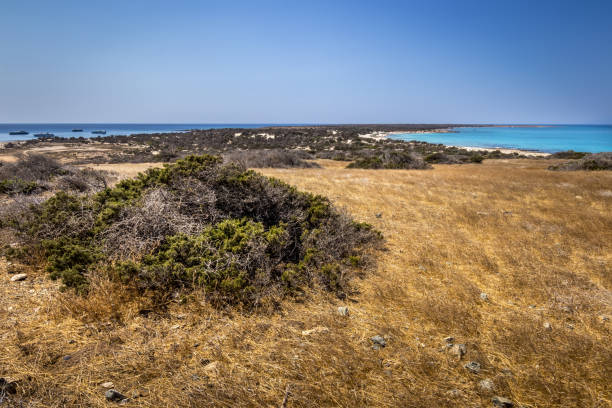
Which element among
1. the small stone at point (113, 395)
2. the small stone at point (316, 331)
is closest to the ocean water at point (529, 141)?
the small stone at point (316, 331)

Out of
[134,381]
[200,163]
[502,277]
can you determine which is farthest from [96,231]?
[502,277]

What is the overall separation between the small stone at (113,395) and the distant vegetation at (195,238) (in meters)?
1.33

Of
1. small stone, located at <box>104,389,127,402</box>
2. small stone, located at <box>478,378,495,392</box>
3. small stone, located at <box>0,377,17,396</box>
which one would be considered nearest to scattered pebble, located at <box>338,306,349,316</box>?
small stone, located at <box>478,378,495,392</box>

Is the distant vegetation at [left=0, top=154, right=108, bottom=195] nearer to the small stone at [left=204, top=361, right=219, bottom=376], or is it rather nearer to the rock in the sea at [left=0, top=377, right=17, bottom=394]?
the rock in the sea at [left=0, top=377, right=17, bottom=394]

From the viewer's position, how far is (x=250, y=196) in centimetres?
564

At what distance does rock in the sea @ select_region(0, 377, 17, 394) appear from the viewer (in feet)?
7.23

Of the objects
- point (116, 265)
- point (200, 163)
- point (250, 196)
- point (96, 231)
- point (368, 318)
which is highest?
point (200, 163)

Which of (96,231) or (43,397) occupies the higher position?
(96,231)

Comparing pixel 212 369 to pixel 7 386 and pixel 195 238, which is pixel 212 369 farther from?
pixel 195 238

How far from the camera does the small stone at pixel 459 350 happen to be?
2.97 metres

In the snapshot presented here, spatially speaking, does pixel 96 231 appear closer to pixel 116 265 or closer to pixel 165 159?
pixel 116 265

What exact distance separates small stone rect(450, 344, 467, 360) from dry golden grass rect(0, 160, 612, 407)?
0.06 meters

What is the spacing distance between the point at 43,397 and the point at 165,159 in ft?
83.2

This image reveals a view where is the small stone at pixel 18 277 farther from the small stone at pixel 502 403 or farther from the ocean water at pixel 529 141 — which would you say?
the ocean water at pixel 529 141
